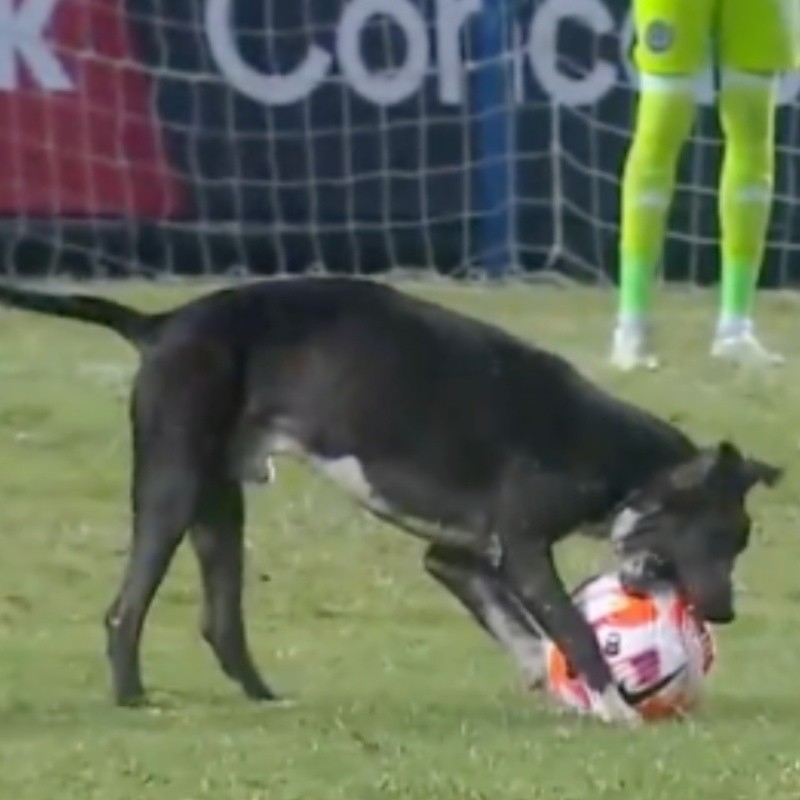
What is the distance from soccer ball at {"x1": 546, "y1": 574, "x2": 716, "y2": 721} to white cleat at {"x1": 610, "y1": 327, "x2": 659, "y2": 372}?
145 inches

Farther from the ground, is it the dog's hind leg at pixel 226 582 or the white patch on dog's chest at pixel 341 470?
the white patch on dog's chest at pixel 341 470

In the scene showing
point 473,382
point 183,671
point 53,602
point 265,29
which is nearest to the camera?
point 473,382

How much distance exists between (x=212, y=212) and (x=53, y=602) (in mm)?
4994

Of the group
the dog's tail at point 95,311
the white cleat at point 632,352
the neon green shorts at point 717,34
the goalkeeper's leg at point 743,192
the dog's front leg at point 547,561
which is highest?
the dog's tail at point 95,311

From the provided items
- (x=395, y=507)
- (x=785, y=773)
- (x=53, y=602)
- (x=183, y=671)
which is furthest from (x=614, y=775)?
(x=53, y=602)

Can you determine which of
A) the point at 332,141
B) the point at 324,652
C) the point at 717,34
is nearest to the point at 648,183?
the point at 717,34

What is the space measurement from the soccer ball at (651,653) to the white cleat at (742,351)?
3910 mm

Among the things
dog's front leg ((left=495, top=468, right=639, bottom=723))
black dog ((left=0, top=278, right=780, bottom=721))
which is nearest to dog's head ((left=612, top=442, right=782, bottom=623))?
black dog ((left=0, top=278, right=780, bottom=721))

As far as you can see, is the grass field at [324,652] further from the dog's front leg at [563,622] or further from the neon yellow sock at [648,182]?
the neon yellow sock at [648,182]

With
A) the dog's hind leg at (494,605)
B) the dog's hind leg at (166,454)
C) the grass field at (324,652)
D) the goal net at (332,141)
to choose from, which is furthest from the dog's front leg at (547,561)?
the goal net at (332,141)

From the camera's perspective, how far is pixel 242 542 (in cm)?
671

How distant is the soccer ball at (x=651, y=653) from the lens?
6238 millimetres

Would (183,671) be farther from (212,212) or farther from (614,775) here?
(212,212)

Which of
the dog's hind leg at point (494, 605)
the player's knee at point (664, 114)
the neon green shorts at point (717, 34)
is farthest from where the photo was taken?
the player's knee at point (664, 114)
